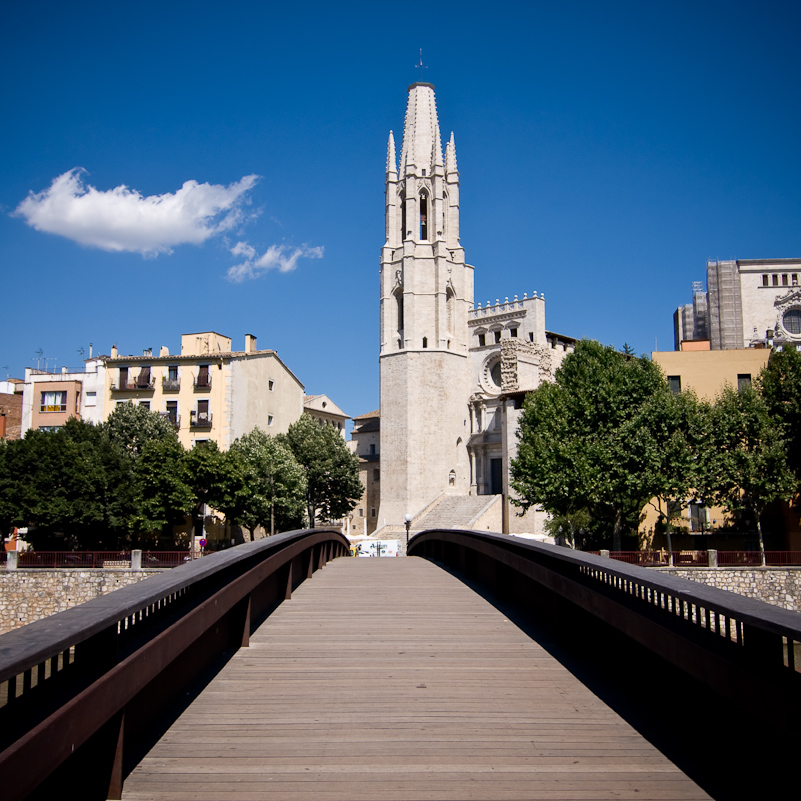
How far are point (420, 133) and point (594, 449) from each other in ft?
132

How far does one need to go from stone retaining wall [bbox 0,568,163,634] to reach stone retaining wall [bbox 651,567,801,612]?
67.3ft

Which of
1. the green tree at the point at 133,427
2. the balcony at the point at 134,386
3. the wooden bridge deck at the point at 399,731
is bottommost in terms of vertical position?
the wooden bridge deck at the point at 399,731

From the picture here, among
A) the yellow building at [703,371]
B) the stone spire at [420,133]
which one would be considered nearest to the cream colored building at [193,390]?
the stone spire at [420,133]

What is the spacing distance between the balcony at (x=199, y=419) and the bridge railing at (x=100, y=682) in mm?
40714

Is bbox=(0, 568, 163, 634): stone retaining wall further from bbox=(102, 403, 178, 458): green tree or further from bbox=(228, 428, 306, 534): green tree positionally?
bbox=(102, 403, 178, 458): green tree

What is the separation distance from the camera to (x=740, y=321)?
58250 millimetres

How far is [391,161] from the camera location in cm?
6262

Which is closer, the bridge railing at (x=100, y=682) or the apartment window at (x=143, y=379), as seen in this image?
the bridge railing at (x=100, y=682)

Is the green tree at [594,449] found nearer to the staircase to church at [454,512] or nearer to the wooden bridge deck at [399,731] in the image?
the staircase to church at [454,512]

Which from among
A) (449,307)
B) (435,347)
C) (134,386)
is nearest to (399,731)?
(134,386)

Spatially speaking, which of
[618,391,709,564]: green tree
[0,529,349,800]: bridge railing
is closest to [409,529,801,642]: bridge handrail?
[0,529,349,800]: bridge railing

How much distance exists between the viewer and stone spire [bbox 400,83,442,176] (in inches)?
2432

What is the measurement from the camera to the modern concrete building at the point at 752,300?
57219 mm

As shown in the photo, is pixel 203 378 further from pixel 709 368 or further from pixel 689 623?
pixel 689 623
